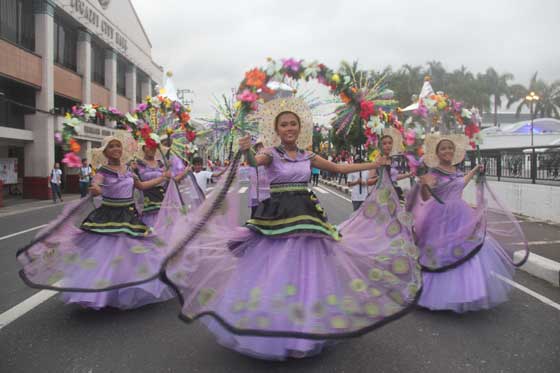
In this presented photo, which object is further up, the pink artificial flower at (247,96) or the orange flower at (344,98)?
the orange flower at (344,98)

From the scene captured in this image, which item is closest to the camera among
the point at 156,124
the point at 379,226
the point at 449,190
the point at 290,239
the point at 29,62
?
the point at 290,239

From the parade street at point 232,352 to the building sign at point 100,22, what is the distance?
22.1m

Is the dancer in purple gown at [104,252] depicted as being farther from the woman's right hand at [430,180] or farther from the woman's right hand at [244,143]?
the woman's right hand at [430,180]

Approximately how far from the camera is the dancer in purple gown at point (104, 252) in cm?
434

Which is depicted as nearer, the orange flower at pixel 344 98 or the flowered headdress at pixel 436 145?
the orange flower at pixel 344 98

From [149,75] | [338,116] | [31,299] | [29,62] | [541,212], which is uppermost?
[149,75]

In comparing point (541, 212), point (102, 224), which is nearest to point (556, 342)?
point (102, 224)

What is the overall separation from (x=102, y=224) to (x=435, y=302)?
3.61 meters

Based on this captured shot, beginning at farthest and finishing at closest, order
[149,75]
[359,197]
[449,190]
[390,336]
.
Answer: [149,75] < [359,197] < [449,190] < [390,336]

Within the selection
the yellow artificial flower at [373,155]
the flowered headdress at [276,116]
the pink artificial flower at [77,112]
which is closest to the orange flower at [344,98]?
the flowered headdress at [276,116]

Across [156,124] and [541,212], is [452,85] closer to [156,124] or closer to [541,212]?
[541,212]

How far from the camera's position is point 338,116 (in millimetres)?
4664

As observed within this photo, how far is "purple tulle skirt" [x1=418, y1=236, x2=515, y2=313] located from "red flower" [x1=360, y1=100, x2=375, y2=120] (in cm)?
176

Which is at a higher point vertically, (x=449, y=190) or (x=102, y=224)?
(x=449, y=190)
